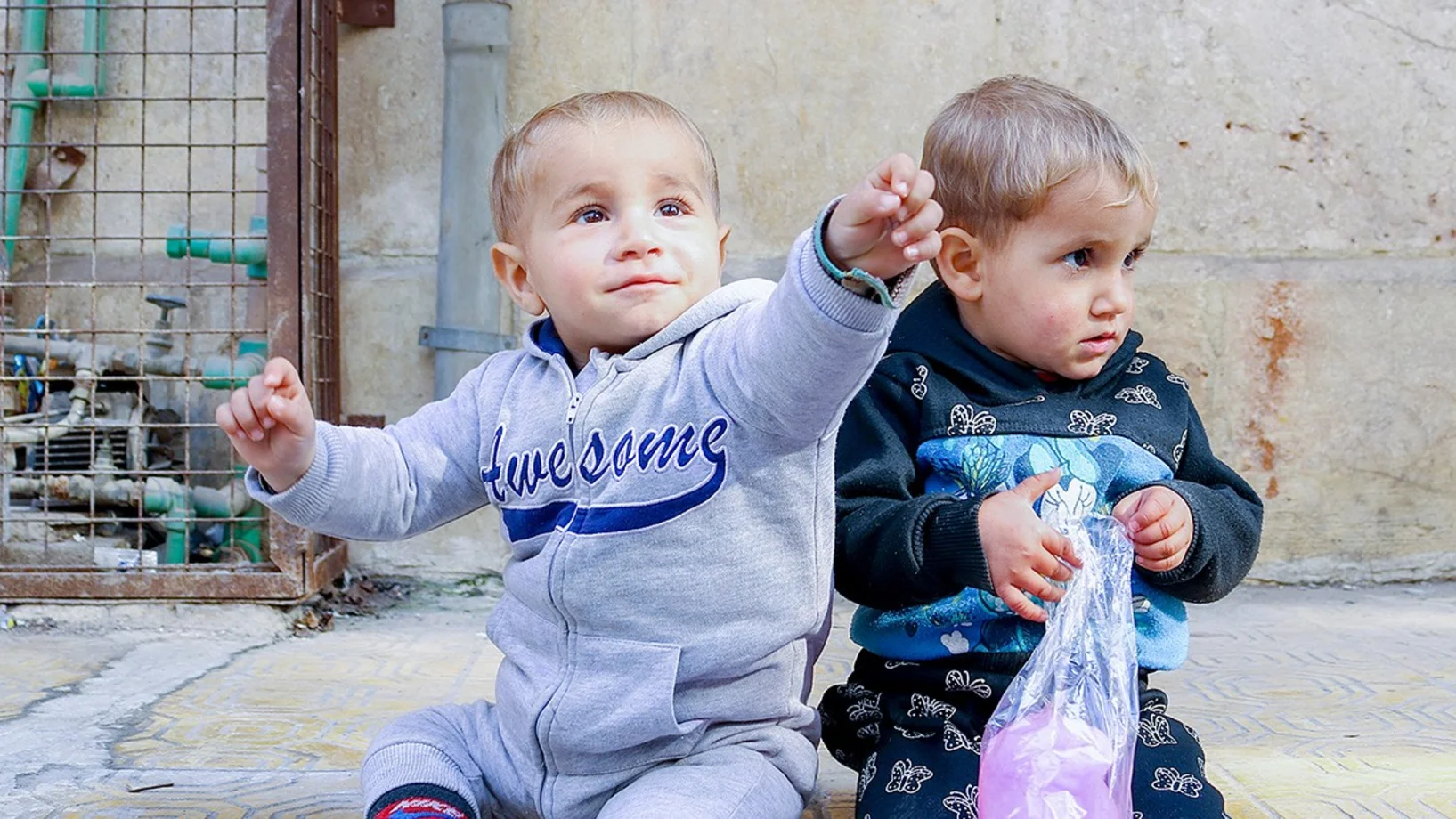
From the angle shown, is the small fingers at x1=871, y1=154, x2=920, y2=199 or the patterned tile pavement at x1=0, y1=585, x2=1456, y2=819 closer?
the small fingers at x1=871, y1=154, x2=920, y2=199

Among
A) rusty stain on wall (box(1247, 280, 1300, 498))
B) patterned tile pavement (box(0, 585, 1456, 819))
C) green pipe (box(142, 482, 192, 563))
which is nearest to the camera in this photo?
patterned tile pavement (box(0, 585, 1456, 819))

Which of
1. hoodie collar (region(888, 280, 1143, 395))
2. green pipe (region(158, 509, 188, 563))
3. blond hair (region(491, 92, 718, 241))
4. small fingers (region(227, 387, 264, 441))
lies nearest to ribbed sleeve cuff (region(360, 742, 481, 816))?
small fingers (region(227, 387, 264, 441))

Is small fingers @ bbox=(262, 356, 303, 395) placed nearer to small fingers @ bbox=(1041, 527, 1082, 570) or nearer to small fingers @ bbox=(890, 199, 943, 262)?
small fingers @ bbox=(890, 199, 943, 262)

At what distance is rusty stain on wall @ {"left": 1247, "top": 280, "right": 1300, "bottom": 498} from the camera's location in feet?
10.0

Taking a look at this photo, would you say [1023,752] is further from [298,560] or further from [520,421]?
[298,560]

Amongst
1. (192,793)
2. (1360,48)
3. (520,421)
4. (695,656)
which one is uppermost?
(1360,48)

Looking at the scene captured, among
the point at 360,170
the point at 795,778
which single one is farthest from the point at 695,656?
the point at 360,170

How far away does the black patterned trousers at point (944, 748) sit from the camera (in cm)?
148

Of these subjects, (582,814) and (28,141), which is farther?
(28,141)

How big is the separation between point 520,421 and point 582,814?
43cm

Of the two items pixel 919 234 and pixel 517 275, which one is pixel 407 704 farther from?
pixel 919 234

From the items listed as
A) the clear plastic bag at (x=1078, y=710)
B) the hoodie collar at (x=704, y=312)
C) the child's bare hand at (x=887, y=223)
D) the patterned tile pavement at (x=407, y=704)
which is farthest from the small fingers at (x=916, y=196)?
the patterned tile pavement at (x=407, y=704)

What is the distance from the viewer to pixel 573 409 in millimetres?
1505

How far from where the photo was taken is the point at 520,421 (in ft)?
5.16
